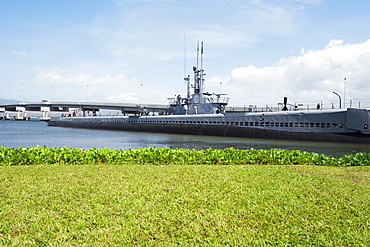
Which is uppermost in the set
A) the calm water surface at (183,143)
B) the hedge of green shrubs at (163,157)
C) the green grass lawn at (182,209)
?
the hedge of green shrubs at (163,157)

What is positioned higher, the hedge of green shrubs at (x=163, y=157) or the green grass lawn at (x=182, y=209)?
the hedge of green shrubs at (x=163, y=157)

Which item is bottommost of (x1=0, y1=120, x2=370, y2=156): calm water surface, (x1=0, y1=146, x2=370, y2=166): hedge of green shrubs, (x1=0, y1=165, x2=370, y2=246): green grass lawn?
(x1=0, y1=120, x2=370, y2=156): calm water surface

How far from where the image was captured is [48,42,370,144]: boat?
92.3 feet

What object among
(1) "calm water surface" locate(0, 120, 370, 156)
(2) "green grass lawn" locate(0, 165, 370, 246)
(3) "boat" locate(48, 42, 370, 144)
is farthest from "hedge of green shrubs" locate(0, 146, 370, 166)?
(3) "boat" locate(48, 42, 370, 144)

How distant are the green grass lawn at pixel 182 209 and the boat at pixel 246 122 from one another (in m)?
19.5

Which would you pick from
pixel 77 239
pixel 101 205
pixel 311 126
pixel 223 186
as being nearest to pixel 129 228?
pixel 77 239

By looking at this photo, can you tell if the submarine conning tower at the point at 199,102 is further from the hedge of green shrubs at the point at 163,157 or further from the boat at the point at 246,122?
the hedge of green shrubs at the point at 163,157

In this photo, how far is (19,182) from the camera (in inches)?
350

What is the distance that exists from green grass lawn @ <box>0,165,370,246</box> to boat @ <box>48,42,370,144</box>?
19.5 m

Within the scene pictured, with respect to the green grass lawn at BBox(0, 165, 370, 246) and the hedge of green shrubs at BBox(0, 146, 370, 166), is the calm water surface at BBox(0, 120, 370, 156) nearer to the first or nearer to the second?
the hedge of green shrubs at BBox(0, 146, 370, 166)

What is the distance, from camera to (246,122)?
36812 mm

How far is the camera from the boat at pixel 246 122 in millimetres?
28141

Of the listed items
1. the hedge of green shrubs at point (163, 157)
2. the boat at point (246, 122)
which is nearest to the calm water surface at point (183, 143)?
the boat at point (246, 122)

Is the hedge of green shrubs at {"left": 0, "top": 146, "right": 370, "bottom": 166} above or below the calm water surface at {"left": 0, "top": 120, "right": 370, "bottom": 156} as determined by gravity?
above
